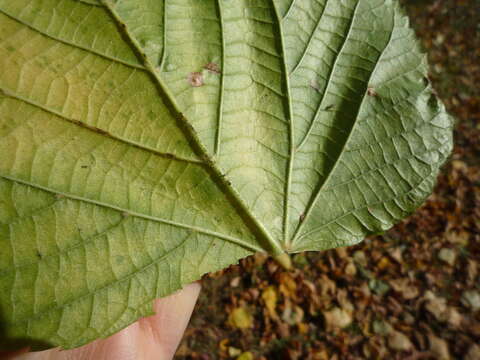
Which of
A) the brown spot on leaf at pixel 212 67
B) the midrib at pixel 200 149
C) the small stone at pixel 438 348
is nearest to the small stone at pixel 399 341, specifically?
the small stone at pixel 438 348

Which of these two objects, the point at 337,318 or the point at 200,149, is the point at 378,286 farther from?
the point at 200,149

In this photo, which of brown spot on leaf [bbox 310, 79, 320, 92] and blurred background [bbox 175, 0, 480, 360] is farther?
blurred background [bbox 175, 0, 480, 360]

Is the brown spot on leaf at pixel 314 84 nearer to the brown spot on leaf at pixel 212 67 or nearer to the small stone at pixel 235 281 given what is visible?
the brown spot on leaf at pixel 212 67

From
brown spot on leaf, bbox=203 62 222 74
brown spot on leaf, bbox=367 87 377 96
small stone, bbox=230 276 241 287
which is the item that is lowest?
small stone, bbox=230 276 241 287

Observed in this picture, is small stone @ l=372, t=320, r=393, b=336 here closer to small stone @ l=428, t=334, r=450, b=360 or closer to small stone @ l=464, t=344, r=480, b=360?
small stone @ l=428, t=334, r=450, b=360

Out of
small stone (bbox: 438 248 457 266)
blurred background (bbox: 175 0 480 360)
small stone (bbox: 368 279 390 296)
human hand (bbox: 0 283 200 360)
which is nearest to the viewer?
human hand (bbox: 0 283 200 360)

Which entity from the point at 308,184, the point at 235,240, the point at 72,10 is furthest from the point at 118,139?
the point at 308,184

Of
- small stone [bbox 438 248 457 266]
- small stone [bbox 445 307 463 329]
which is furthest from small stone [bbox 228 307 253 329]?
small stone [bbox 438 248 457 266]

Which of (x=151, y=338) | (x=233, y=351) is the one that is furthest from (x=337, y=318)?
(x=151, y=338)
